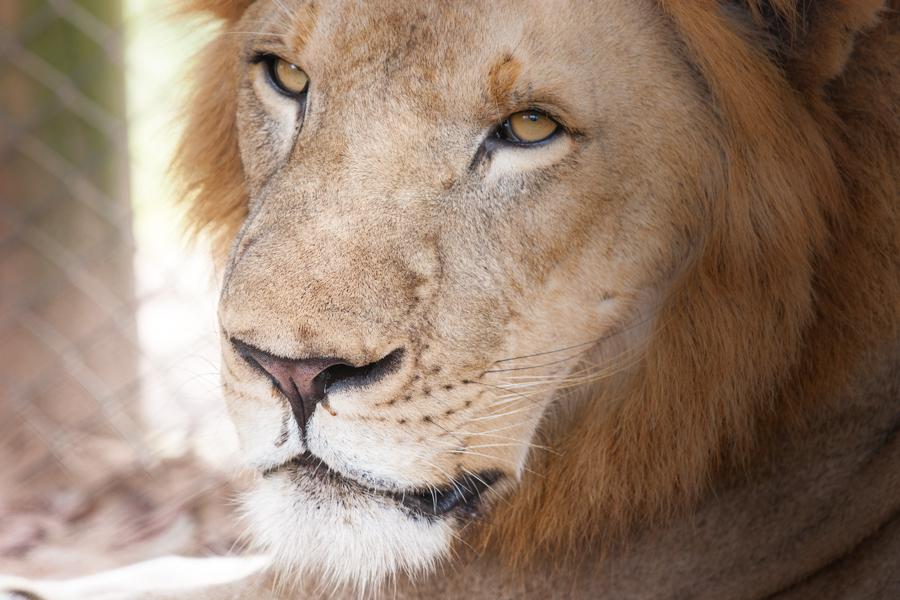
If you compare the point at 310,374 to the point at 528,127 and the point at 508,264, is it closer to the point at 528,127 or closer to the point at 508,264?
the point at 508,264

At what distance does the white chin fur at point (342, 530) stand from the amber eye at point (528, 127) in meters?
0.44

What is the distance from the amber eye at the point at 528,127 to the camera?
4.34 feet

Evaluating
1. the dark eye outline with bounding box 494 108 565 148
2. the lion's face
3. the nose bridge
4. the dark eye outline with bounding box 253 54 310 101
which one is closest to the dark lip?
the lion's face

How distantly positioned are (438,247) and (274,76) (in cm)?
41

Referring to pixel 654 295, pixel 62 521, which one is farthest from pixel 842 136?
pixel 62 521

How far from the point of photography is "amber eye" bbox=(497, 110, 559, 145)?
1.32 m

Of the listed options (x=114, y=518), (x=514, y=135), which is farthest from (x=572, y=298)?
(x=114, y=518)

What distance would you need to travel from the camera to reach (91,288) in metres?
3.50

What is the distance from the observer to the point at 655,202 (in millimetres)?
1379

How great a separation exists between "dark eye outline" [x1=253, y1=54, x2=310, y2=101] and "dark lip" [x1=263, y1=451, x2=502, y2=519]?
19.6 inches

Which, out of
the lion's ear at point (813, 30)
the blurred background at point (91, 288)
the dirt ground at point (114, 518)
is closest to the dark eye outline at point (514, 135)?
the lion's ear at point (813, 30)

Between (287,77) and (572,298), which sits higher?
(287,77)

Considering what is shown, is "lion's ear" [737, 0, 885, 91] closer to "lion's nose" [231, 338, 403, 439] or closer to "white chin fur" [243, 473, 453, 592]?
"lion's nose" [231, 338, 403, 439]

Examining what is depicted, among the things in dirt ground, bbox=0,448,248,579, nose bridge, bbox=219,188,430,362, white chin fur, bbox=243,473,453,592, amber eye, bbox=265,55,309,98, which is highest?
amber eye, bbox=265,55,309,98
